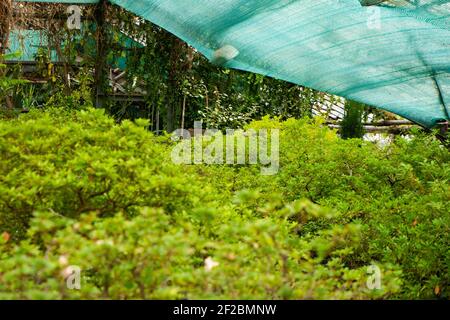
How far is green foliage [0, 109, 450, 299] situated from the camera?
216 cm

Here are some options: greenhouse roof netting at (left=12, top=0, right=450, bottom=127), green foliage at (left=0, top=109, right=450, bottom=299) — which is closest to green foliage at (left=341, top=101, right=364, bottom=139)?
greenhouse roof netting at (left=12, top=0, right=450, bottom=127)

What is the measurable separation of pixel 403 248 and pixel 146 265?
169cm

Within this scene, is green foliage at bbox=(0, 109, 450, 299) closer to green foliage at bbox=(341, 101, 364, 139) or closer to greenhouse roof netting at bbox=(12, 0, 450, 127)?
greenhouse roof netting at bbox=(12, 0, 450, 127)

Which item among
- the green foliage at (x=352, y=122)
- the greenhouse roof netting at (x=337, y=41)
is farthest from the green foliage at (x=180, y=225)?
the green foliage at (x=352, y=122)

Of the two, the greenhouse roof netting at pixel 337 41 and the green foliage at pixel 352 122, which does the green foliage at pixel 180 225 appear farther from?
the green foliage at pixel 352 122

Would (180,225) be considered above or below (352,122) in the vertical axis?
below

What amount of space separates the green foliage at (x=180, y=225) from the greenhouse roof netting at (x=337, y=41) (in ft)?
1.94

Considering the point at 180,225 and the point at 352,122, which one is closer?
the point at 180,225

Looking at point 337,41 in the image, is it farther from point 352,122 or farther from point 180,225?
point 352,122

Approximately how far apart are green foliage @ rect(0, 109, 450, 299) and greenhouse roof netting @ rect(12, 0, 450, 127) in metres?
0.59

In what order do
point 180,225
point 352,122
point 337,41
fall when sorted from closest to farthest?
point 180,225
point 337,41
point 352,122

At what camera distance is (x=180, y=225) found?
2.59 metres

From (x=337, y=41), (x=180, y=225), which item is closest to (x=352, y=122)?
(x=337, y=41)

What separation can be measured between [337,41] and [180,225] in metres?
2.55
